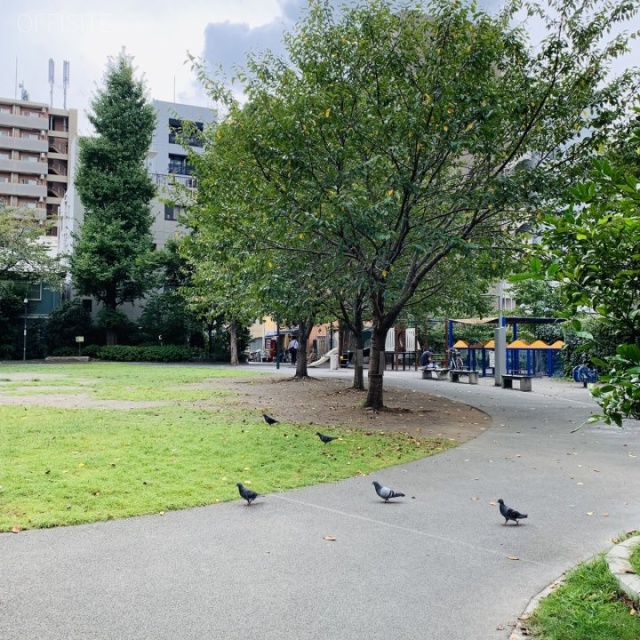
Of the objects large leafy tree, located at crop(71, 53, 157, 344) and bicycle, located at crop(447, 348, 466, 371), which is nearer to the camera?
bicycle, located at crop(447, 348, 466, 371)

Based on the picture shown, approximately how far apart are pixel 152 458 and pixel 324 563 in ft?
13.4

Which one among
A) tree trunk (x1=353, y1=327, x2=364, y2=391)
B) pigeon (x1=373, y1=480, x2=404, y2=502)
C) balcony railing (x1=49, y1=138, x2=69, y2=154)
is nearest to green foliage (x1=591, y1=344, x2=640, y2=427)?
pigeon (x1=373, y1=480, x2=404, y2=502)

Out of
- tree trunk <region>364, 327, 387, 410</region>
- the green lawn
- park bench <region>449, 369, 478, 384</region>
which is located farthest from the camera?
park bench <region>449, 369, 478, 384</region>

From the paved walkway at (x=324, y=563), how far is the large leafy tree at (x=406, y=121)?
5297mm

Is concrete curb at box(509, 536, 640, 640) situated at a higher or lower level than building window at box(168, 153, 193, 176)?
lower

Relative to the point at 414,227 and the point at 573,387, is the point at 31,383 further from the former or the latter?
the point at 573,387

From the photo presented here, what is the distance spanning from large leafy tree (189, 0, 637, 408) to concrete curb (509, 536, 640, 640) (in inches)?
267

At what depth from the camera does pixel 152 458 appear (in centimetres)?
796

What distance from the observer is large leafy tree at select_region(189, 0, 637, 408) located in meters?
11.1

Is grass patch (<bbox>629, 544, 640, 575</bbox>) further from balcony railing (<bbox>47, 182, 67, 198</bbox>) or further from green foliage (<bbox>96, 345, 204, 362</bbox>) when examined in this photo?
balcony railing (<bbox>47, 182, 67, 198</bbox>)

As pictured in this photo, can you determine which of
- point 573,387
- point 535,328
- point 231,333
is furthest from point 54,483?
point 231,333

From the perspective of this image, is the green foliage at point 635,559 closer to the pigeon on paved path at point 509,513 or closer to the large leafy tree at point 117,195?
the pigeon on paved path at point 509,513

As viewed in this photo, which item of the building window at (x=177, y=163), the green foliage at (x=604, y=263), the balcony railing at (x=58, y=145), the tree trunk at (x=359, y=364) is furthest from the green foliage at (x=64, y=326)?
the green foliage at (x=604, y=263)

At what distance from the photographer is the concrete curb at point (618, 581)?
353 centimetres
